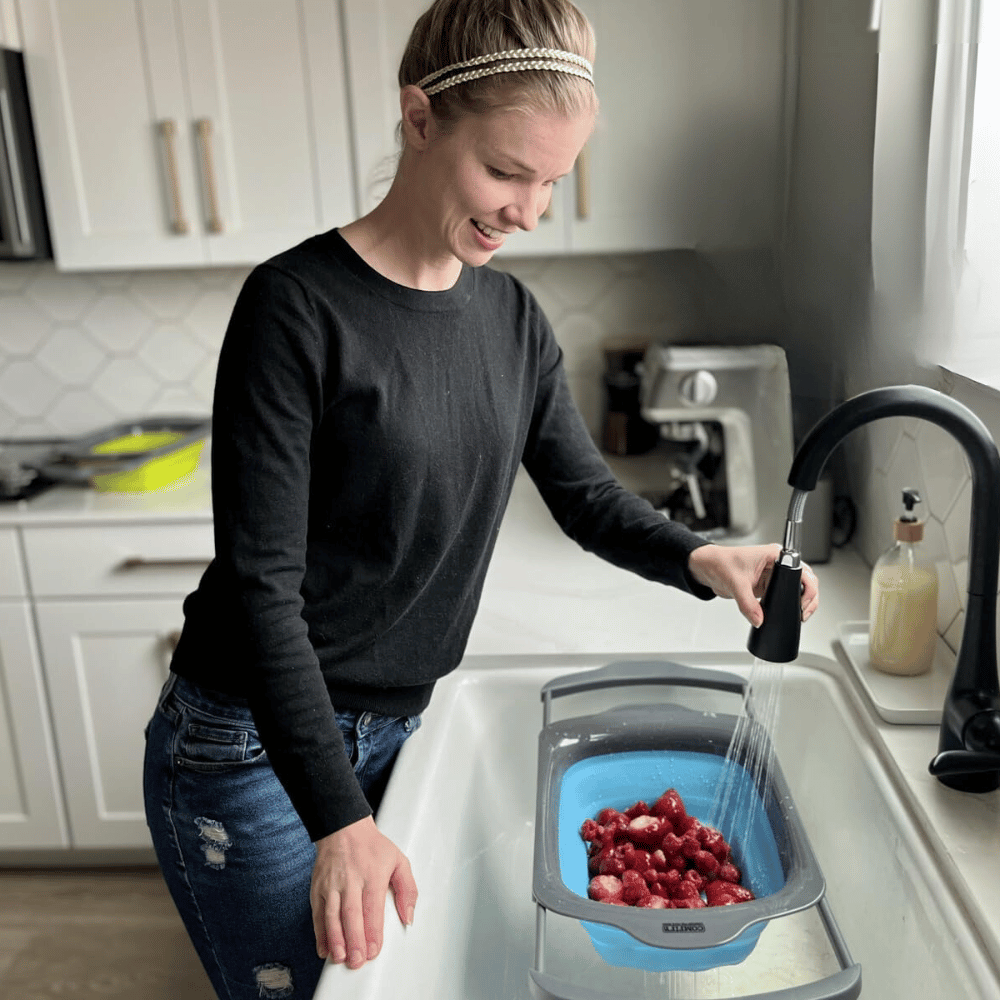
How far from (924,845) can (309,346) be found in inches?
23.9

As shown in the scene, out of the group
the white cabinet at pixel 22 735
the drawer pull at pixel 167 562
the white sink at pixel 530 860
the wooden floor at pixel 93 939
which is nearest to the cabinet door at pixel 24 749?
the white cabinet at pixel 22 735

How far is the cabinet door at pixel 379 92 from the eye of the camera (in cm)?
176

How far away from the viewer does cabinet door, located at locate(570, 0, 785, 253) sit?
5.50ft

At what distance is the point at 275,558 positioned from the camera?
708 mm

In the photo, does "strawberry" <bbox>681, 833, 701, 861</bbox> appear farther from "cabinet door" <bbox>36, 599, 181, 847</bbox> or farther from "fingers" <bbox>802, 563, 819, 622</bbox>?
"cabinet door" <bbox>36, 599, 181, 847</bbox>

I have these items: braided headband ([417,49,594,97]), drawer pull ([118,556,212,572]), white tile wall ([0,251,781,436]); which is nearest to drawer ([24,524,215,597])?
drawer pull ([118,556,212,572])

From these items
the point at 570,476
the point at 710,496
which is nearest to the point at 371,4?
the point at 710,496

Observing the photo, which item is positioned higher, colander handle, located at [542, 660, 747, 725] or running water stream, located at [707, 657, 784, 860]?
colander handle, located at [542, 660, 747, 725]

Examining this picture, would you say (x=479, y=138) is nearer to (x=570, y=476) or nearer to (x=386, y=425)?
(x=386, y=425)

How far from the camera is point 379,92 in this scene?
180cm

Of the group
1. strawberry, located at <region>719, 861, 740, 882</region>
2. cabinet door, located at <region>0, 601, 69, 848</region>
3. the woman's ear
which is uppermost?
the woman's ear

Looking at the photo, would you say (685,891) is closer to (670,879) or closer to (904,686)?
(670,879)

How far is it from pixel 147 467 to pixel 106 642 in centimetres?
34

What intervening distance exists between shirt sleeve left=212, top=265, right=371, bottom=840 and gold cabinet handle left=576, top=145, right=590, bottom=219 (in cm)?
122
